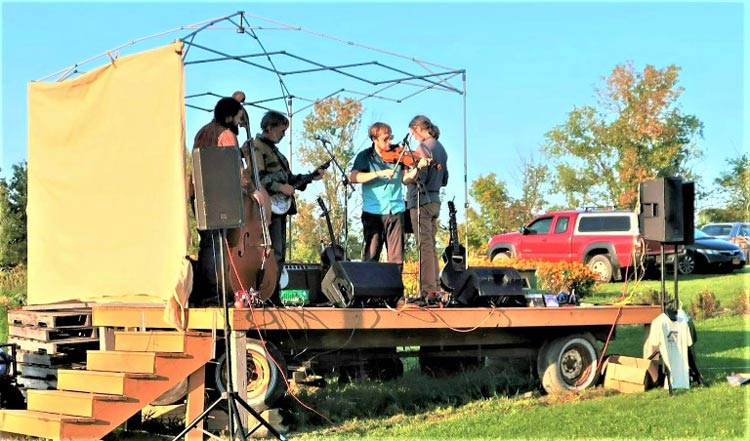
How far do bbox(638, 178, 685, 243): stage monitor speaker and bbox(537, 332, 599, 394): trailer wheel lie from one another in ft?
3.80

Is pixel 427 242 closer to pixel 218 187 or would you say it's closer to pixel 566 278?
pixel 218 187

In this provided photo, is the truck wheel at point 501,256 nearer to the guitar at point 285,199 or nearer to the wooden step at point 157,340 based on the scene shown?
the guitar at point 285,199

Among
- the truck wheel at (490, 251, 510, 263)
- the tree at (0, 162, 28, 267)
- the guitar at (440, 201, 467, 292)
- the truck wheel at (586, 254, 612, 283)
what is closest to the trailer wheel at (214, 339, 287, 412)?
the guitar at (440, 201, 467, 292)

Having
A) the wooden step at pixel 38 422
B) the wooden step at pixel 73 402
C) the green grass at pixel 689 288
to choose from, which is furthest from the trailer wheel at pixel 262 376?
the green grass at pixel 689 288

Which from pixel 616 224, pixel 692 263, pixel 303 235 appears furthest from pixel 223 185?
pixel 692 263

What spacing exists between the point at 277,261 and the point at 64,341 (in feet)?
6.16

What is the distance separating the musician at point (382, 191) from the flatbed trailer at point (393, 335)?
90 cm

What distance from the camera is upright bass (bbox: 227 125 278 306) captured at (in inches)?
274

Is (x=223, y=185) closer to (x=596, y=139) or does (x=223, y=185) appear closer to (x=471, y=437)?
(x=471, y=437)

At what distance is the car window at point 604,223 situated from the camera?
19.4 m

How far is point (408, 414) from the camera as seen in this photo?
770 centimetres

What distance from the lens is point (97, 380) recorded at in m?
6.62

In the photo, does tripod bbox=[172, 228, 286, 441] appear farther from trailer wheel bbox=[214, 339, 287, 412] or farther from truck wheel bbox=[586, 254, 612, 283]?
truck wheel bbox=[586, 254, 612, 283]

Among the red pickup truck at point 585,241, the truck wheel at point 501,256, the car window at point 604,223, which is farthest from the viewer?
the truck wheel at point 501,256
